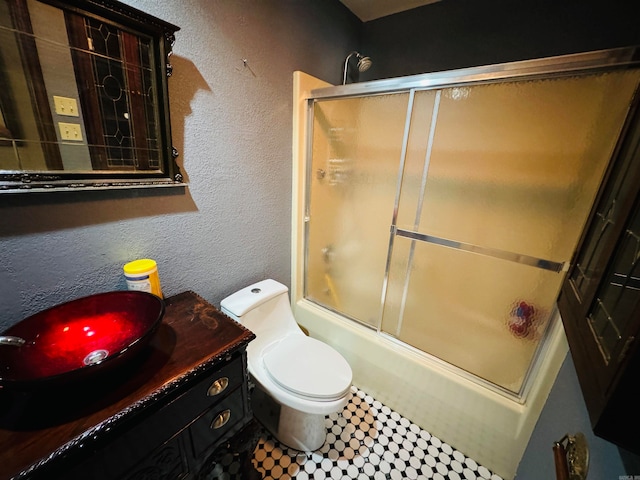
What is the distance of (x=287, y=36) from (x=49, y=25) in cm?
97

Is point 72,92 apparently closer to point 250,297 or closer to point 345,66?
point 250,297

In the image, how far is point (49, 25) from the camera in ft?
2.32

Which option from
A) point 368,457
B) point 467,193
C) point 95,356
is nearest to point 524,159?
point 467,193

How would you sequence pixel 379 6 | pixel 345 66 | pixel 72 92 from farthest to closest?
pixel 345 66 → pixel 379 6 → pixel 72 92

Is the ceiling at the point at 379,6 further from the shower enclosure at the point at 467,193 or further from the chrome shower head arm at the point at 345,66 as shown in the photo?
the shower enclosure at the point at 467,193

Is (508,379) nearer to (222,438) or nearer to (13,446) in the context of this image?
(222,438)

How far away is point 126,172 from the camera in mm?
909

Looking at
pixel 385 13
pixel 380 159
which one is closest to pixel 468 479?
pixel 380 159

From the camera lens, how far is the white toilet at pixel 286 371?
3.72ft

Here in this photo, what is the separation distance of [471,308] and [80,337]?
1658 mm

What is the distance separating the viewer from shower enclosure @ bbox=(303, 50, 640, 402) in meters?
0.97

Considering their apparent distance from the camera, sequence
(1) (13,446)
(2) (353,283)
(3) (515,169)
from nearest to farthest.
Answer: (1) (13,446) → (3) (515,169) → (2) (353,283)

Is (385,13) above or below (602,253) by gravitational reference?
above

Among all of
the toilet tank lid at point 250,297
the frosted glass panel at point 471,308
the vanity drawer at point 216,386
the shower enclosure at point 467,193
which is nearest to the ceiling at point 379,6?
the shower enclosure at point 467,193
